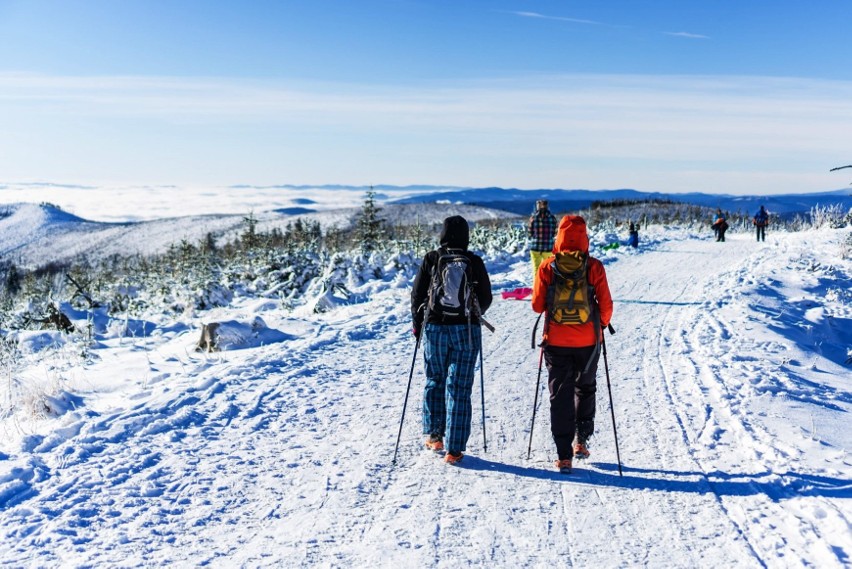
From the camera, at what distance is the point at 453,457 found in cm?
565

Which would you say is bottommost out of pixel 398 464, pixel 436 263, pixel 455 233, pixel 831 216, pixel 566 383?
pixel 398 464

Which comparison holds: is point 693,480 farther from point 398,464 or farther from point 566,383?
point 398,464

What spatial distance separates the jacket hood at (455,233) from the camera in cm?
566

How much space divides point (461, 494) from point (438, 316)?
1.52 meters

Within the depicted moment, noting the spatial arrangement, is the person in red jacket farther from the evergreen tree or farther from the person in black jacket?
the evergreen tree

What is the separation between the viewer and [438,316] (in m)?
5.77

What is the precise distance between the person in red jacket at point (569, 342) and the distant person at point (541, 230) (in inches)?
280

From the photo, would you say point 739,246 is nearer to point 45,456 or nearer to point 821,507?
point 821,507

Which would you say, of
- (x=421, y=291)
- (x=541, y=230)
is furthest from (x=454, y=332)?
(x=541, y=230)

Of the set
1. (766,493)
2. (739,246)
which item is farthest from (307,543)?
(739,246)

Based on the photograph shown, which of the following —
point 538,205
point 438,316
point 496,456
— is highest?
point 538,205

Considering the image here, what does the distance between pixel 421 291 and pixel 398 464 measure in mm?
1503

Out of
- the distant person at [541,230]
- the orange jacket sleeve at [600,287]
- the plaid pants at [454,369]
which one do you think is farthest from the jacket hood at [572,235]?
the distant person at [541,230]

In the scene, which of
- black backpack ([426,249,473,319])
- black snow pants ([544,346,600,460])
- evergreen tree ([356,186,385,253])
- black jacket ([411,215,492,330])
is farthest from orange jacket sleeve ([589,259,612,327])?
evergreen tree ([356,186,385,253])
